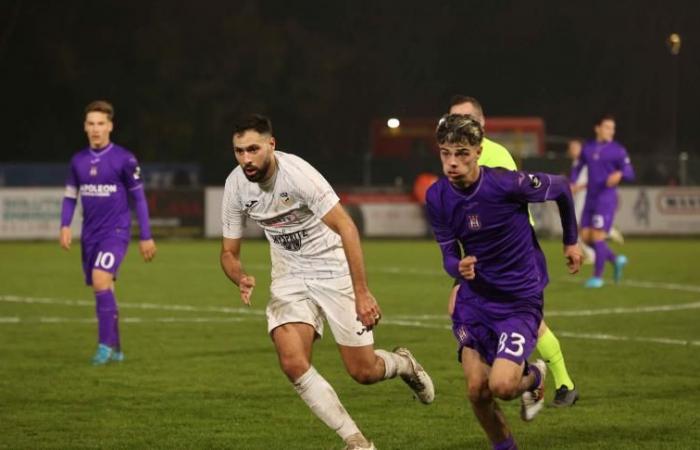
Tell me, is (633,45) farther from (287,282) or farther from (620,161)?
(287,282)

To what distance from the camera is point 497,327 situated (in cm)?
779

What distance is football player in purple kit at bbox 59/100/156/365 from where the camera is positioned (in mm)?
12664

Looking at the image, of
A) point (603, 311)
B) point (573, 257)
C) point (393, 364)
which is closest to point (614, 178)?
point (603, 311)

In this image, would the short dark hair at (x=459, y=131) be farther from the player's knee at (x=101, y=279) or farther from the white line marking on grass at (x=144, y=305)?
the white line marking on grass at (x=144, y=305)

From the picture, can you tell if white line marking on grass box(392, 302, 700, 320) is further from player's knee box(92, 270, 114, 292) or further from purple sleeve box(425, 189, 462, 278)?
purple sleeve box(425, 189, 462, 278)

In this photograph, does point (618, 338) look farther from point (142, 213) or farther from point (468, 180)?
point (468, 180)

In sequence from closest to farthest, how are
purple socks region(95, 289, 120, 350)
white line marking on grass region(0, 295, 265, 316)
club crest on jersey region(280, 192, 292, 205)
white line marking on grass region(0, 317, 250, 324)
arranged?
1. club crest on jersey region(280, 192, 292, 205)
2. purple socks region(95, 289, 120, 350)
3. white line marking on grass region(0, 317, 250, 324)
4. white line marking on grass region(0, 295, 265, 316)

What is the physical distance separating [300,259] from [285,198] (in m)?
0.48

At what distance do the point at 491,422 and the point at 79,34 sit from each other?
1788 inches

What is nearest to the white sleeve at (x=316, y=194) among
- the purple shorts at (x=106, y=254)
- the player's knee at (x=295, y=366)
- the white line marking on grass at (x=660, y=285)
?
the player's knee at (x=295, y=366)

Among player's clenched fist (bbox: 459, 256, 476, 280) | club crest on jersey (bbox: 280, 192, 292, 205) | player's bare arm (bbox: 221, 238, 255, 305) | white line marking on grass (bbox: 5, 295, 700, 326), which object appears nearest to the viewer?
player's clenched fist (bbox: 459, 256, 476, 280)

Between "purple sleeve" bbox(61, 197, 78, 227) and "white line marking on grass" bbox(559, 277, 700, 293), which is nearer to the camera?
"purple sleeve" bbox(61, 197, 78, 227)

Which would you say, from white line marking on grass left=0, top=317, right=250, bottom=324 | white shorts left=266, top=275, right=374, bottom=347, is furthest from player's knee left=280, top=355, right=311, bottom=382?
white line marking on grass left=0, top=317, right=250, bottom=324

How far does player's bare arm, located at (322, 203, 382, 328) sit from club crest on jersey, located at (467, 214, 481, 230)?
0.62m
